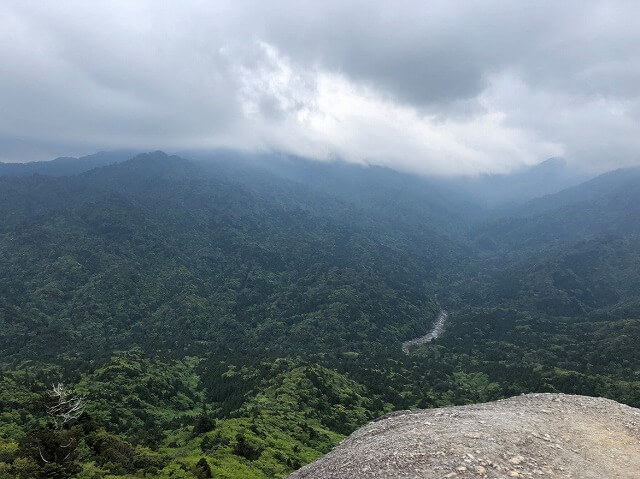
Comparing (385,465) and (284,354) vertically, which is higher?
(385,465)

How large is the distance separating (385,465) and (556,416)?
564 inches

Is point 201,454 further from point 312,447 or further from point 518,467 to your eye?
point 518,467

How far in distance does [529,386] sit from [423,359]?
5359 cm

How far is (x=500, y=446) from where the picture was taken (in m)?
21.4

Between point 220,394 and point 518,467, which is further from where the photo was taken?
point 220,394

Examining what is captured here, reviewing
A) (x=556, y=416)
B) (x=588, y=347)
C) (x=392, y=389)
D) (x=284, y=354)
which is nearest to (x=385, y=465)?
(x=556, y=416)

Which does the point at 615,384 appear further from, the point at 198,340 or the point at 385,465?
the point at 198,340

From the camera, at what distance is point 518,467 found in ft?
64.1

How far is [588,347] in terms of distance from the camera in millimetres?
169875

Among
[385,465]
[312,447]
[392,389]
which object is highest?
[385,465]

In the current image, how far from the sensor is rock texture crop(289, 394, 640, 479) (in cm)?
1981

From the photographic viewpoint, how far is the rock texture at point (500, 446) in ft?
65.0

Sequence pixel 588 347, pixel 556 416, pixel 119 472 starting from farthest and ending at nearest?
pixel 588 347, pixel 119 472, pixel 556 416

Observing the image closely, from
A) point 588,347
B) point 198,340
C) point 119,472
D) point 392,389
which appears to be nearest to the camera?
point 119,472
